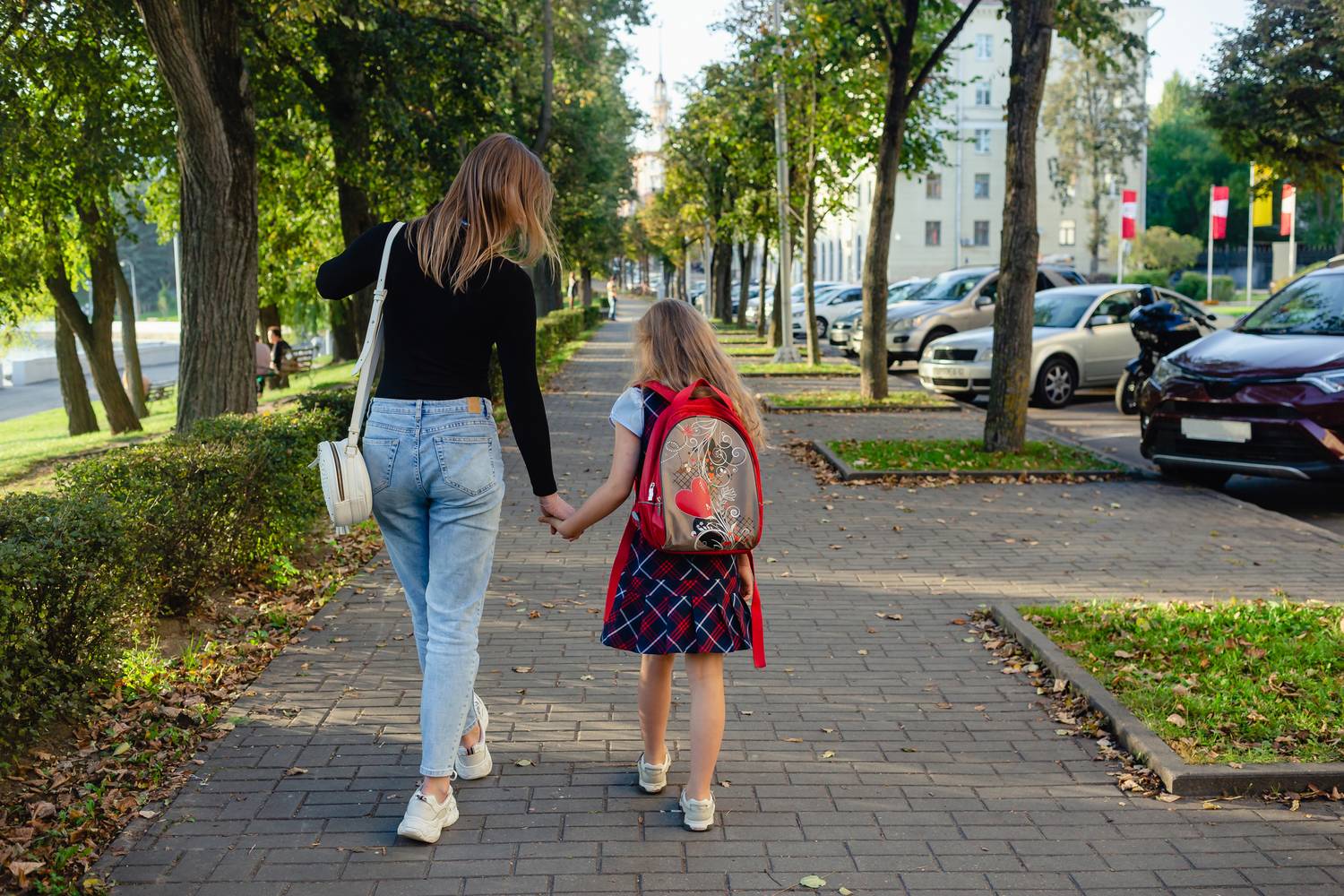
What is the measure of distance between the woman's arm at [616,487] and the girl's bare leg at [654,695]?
0.49 metres

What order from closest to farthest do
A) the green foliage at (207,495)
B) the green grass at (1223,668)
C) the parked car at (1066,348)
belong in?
the green grass at (1223,668) → the green foliage at (207,495) → the parked car at (1066,348)

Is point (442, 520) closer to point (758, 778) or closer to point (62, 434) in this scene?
point (758, 778)

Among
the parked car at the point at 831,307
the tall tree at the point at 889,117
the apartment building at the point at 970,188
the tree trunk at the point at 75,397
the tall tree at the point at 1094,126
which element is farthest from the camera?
the apartment building at the point at 970,188

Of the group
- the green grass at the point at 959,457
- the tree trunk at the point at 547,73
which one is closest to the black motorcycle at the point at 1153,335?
the green grass at the point at 959,457

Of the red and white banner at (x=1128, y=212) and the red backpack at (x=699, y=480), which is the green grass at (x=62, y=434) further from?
the red and white banner at (x=1128, y=212)

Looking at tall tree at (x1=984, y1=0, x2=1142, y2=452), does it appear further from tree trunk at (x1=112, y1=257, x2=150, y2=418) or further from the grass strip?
tree trunk at (x1=112, y1=257, x2=150, y2=418)

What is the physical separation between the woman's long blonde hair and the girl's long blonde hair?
0.43 metres

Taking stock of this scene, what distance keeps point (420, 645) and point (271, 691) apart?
1573 mm

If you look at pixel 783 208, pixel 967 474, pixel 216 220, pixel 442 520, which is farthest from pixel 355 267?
pixel 783 208

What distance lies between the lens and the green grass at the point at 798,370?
2200 centimetres

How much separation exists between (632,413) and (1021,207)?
8.26 metres

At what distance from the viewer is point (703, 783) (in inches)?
155

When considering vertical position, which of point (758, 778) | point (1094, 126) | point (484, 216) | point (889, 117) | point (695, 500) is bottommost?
point (758, 778)

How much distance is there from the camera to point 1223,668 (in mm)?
5414
